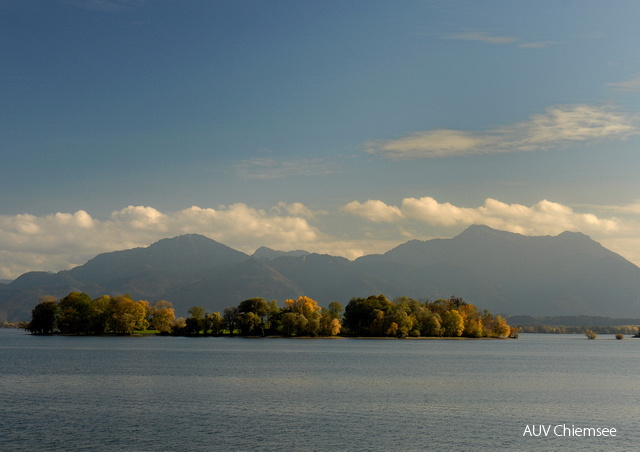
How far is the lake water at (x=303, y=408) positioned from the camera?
147 feet

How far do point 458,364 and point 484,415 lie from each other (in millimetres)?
62574

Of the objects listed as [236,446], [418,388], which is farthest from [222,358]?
[236,446]

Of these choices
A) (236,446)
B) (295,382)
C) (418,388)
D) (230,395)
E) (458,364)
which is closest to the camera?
(236,446)

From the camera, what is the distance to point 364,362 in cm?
11825

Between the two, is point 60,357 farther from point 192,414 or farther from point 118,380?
point 192,414

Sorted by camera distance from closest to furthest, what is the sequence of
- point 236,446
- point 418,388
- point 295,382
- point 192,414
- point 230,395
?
1. point 236,446
2. point 192,414
3. point 230,395
4. point 418,388
5. point 295,382

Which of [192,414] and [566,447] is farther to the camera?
[192,414]

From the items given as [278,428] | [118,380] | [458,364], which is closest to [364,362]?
[458,364]

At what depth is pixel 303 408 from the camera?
2319 inches

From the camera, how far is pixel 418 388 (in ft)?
248

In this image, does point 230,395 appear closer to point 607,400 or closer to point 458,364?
point 607,400

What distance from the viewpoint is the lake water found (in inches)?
1767

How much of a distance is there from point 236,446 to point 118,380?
4266cm

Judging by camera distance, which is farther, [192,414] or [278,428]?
[192,414]
